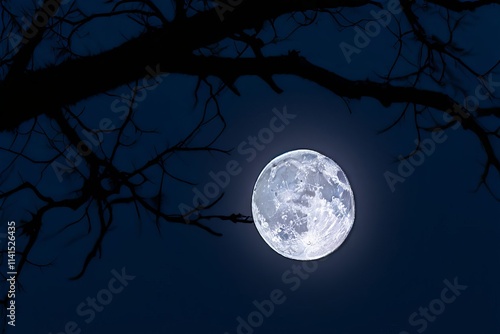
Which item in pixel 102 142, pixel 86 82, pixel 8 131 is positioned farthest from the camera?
pixel 102 142

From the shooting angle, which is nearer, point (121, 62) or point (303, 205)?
point (121, 62)

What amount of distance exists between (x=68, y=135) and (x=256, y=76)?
3.55ft

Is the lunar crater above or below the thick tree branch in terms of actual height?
below

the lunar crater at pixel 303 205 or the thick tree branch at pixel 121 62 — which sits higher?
the thick tree branch at pixel 121 62

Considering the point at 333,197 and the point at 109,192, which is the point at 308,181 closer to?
the point at 333,197

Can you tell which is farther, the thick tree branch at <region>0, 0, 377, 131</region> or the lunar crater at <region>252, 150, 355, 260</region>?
the lunar crater at <region>252, 150, 355, 260</region>

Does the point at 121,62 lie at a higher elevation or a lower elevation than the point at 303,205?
higher

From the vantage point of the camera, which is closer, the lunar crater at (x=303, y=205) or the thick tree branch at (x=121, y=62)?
the thick tree branch at (x=121, y=62)

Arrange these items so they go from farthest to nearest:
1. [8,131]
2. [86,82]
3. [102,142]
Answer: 1. [102,142]
2. [8,131]
3. [86,82]

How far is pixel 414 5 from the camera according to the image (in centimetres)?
299

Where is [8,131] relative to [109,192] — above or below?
above

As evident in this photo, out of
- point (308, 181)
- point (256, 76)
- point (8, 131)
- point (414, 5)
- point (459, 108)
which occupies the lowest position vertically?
point (459, 108)

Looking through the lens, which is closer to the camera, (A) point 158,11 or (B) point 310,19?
(A) point 158,11

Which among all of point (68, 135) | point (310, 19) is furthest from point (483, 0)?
point (68, 135)
